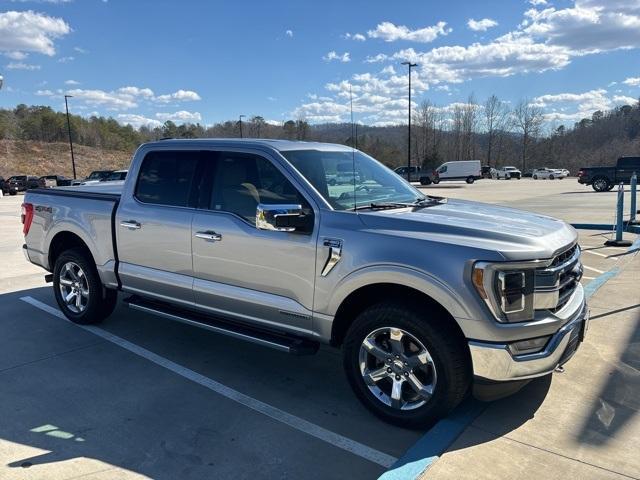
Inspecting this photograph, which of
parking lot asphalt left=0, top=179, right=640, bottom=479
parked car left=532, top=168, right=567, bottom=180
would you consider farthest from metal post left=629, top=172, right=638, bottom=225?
parked car left=532, top=168, right=567, bottom=180

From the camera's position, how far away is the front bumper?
10.2ft

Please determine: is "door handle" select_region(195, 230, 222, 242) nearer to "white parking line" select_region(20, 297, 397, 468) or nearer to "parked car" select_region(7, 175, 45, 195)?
"white parking line" select_region(20, 297, 397, 468)

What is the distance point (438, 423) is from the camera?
3.42 metres

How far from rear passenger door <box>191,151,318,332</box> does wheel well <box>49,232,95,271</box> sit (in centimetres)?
213

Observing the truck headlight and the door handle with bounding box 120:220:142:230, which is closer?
the truck headlight

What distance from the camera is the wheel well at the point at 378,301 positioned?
337 centimetres

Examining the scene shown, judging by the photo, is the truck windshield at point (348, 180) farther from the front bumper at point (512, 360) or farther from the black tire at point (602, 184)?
the black tire at point (602, 184)

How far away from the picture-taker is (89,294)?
5.59m

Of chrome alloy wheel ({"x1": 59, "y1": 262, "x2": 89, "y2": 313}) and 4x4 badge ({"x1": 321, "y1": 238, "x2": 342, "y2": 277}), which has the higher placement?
4x4 badge ({"x1": 321, "y1": 238, "x2": 342, "y2": 277})

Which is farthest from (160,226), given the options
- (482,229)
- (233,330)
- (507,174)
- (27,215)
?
(507,174)

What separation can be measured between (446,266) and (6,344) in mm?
4486

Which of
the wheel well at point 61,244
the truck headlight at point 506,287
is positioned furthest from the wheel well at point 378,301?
the wheel well at point 61,244

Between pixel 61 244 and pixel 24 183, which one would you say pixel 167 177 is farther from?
pixel 24 183

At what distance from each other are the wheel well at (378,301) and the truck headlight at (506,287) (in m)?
0.31
